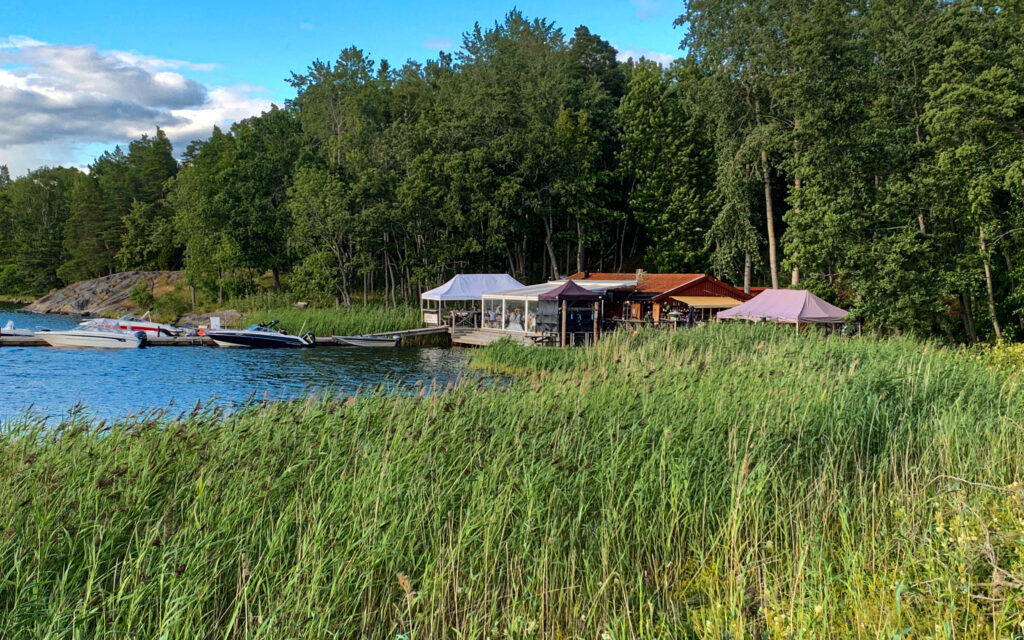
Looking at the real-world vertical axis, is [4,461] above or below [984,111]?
below

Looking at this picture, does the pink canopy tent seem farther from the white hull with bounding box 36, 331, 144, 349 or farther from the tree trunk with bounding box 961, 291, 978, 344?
the white hull with bounding box 36, 331, 144, 349

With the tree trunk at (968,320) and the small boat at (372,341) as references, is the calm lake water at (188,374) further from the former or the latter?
the tree trunk at (968,320)

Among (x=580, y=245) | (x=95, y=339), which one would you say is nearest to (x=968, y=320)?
(x=580, y=245)

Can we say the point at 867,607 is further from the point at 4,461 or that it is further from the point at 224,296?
the point at 224,296

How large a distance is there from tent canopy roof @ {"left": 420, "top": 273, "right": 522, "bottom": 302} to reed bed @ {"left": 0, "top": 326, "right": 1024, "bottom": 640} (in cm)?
2416

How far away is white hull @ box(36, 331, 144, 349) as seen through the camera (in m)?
24.9

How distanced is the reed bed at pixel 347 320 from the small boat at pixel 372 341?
8.15 ft

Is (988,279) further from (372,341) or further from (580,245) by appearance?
(580,245)

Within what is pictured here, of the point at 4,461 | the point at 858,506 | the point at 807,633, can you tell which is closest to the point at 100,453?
the point at 4,461

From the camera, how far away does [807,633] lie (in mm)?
3443

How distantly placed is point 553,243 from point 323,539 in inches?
1442

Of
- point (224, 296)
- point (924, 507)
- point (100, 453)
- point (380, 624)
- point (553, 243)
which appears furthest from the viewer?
point (224, 296)

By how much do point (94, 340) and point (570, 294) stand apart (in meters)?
17.7

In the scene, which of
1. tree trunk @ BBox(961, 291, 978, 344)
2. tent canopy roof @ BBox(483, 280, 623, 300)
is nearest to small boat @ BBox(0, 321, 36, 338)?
tent canopy roof @ BBox(483, 280, 623, 300)
